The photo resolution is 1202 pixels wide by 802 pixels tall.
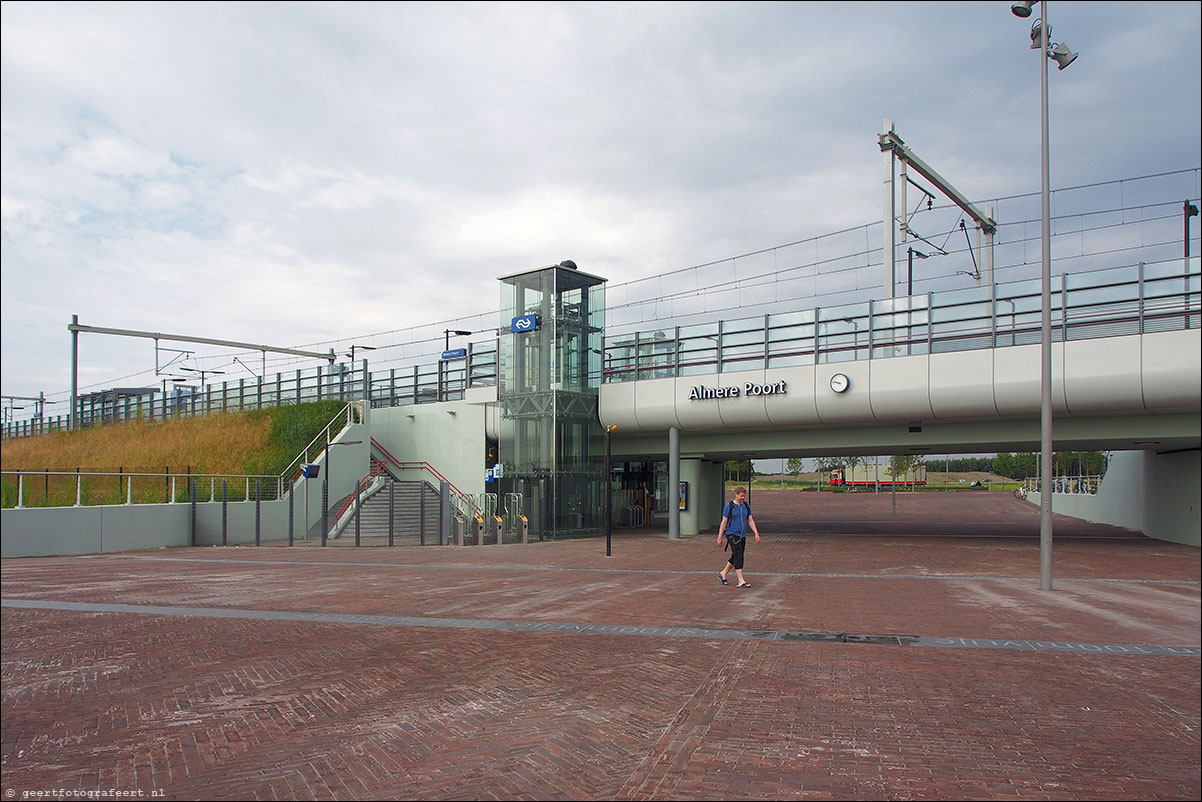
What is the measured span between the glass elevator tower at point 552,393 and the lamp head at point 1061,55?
25471 millimetres

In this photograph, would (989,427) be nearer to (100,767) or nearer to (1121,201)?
(1121,201)

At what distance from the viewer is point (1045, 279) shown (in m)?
9.40

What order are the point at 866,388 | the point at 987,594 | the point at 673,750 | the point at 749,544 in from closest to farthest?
the point at 673,750, the point at 987,594, the point at 866,388, the point at 749,544

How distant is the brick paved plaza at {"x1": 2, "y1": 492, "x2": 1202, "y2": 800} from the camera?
14.8ft

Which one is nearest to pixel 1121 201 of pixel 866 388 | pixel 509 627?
pixel 509 627

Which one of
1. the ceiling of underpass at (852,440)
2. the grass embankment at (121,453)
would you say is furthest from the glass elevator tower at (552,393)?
the grass embankment at (121,453)

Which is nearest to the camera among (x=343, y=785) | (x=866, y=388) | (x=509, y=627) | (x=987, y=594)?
(x=343, y=785)

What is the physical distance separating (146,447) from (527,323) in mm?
25326

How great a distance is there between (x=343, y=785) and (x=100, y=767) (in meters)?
1.53

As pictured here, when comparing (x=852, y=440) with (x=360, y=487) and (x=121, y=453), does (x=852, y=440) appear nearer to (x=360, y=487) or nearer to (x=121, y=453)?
(x=360, y=487)

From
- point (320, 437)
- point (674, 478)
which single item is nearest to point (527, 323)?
point (674, 478)

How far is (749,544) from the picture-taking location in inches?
977

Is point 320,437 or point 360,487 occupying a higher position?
point 320,437

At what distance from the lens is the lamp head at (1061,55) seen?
9.71 feet
